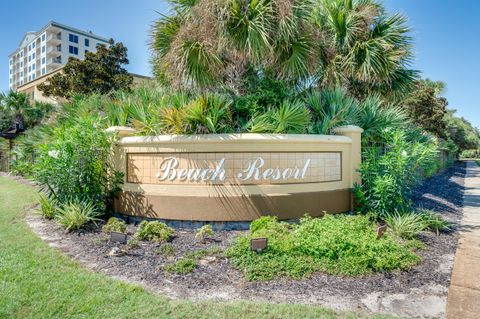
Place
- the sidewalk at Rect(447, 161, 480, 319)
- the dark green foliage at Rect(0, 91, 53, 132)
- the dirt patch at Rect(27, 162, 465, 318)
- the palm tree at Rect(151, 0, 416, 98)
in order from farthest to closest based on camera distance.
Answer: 1. the dark green foliage at Rect(0, 91, 53, 132)
2. the palm tree at Rect(151, 0, 416, 98)
3. the dirt patch at Rect(27, 162, 465, 318)
4. the sidewalk at Rect(447, 161, 480, 319)

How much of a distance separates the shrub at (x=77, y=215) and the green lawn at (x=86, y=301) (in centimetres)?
182

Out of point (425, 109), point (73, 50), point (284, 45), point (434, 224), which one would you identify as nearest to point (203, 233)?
point (434, 224)

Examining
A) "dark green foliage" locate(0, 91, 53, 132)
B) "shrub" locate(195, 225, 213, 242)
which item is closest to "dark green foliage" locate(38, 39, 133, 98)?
"dark green foliage" locate(0, 91, 53, 132)

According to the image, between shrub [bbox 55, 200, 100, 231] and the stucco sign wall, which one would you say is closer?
shrub [bbox 55, 200, 100, 231]

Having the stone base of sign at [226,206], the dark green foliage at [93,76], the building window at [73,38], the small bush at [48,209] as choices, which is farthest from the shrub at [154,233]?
the building window at [73,38]

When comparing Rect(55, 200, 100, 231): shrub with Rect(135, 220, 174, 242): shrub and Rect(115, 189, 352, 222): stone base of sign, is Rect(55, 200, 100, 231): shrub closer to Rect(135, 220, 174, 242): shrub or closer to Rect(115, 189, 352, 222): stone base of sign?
Rect(115, 189, 352, 222): stone base of sign

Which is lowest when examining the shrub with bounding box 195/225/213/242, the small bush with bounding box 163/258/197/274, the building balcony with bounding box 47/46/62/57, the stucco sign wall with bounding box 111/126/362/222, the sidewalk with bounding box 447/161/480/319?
the sidewalk with bounding box 447/161/480/319

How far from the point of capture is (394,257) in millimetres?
4848

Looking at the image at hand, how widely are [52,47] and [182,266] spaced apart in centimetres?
6937

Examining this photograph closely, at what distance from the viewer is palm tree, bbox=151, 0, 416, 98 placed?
8125 millimetres

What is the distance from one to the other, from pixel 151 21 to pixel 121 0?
2444 millimetres

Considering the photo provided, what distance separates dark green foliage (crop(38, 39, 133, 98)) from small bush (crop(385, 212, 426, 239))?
22293mm

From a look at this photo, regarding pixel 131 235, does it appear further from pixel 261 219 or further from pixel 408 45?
pixel 408 45

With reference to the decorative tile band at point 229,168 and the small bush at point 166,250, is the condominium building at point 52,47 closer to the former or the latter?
the decorative tile band at point 229,168
